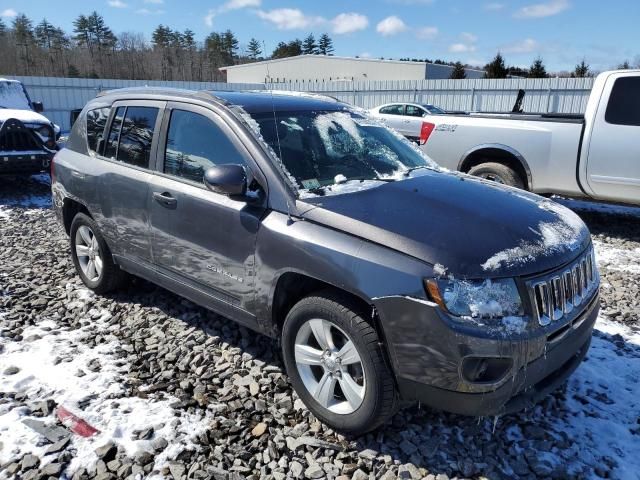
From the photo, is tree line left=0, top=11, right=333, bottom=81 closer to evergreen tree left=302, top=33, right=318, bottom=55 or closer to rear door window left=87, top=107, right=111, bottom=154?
evergreen tree left=302, top=33, right=318, bottom=55

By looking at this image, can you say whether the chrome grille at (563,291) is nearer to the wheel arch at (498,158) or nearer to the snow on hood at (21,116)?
the wheel arch at (498,158)

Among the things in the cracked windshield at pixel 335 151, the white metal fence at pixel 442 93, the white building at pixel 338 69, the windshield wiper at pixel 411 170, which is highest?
the white building at pixel 338 69

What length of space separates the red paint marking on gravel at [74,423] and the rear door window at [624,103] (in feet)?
22.1

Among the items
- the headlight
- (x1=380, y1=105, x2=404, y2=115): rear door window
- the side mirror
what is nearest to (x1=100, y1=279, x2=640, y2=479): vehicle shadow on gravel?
the headlight

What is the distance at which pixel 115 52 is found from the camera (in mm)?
69625

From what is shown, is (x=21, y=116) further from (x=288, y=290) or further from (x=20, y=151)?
(x=288, y=290)

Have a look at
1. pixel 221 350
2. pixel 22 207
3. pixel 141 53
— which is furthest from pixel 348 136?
pixel 141 53

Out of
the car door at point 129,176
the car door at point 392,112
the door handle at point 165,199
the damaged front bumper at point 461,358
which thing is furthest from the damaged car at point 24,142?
the car door at point 392,112

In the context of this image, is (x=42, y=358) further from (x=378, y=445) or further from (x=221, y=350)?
(x=378, y=445)

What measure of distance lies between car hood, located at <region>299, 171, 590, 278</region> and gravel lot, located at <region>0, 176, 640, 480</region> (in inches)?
39.0

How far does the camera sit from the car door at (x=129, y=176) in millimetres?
3648

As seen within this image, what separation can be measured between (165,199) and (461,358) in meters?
2.26

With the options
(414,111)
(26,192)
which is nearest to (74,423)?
(26,192)

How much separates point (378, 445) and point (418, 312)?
3.03 ft
